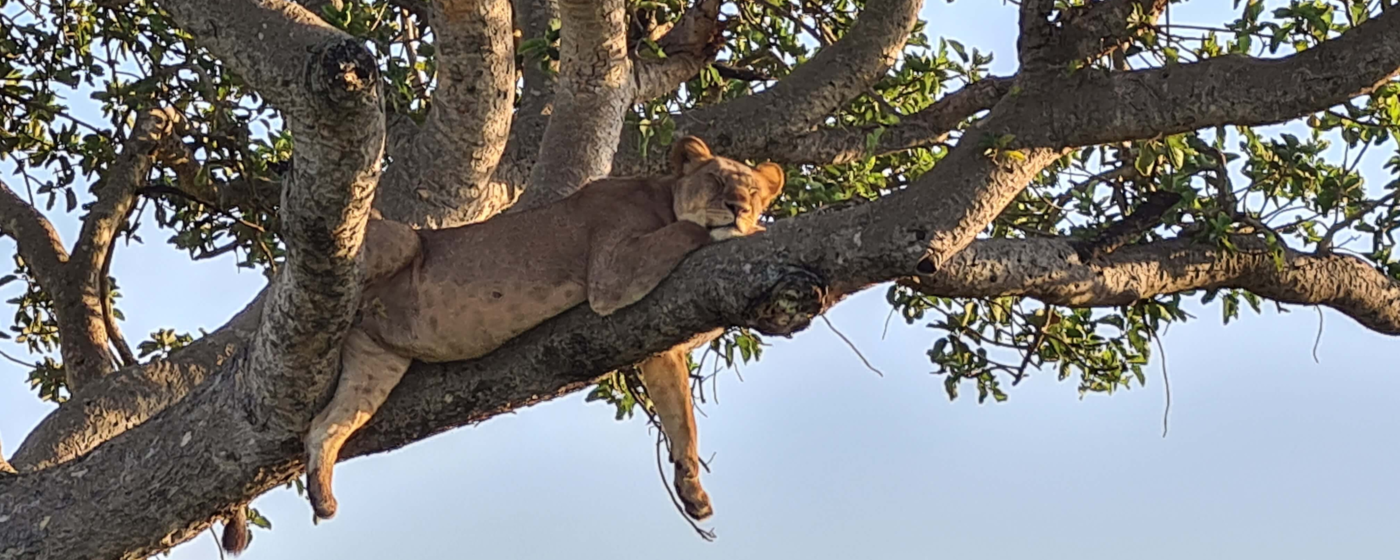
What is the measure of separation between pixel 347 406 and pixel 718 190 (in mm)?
1454

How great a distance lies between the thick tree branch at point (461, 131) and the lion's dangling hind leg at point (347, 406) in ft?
3.29

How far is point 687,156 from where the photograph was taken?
5879mm

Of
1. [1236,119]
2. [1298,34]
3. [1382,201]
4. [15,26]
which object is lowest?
[1236,119]

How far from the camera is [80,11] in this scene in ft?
27.9

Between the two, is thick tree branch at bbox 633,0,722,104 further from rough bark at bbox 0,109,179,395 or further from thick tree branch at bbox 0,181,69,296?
thick tree branch at bbox 0,181,69,296

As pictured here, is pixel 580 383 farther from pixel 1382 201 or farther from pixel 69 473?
pixel 1382 201

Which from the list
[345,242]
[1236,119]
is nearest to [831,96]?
[1236,119]

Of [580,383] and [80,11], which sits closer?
[580,383]

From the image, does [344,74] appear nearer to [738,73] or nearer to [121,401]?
[121,401]

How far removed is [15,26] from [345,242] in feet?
15.0

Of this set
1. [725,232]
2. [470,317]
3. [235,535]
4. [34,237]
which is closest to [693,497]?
[725,232]

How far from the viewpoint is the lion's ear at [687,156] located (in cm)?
580

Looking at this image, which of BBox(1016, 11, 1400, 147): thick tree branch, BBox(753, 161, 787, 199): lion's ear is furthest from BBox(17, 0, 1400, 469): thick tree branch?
BBox(753, 161, 787, 199): lion's ear

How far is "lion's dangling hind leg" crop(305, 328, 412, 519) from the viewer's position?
16.2 feet
